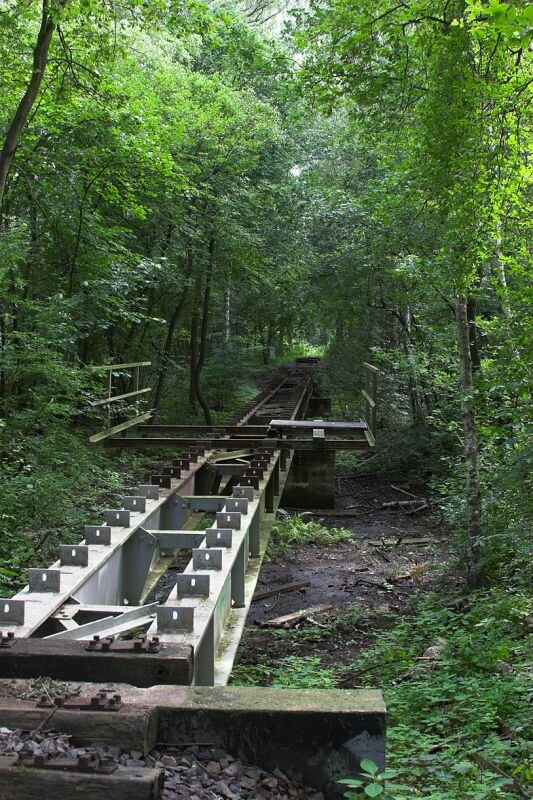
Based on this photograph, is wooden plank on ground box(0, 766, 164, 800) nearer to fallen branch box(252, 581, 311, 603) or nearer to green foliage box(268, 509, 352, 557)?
fallen branch box(252, 581, 311, 603)

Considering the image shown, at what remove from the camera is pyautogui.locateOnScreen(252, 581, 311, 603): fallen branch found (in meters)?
8.34

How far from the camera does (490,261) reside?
974 cm

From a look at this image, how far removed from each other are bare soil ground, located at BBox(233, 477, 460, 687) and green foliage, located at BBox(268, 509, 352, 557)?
0.16 meters

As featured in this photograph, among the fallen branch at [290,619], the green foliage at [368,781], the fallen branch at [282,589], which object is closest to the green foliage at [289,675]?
the fallen branch at [290,619]

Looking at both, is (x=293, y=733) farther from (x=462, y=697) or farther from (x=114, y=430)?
(x=114, y=430)

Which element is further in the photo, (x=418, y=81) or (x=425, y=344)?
(x=425, y=344)

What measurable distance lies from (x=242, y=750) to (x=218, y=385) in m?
23.2

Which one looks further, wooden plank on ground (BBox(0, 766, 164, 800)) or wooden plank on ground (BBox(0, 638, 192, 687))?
wooden plank on ground (BBox(0, 638, 192, 687))

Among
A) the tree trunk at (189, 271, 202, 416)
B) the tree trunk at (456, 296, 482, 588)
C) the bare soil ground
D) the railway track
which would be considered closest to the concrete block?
the railway track

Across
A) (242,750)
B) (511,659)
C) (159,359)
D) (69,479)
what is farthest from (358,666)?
(159,359)

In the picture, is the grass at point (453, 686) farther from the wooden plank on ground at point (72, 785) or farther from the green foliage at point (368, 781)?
the wooden plank on ground at point (72, 785)

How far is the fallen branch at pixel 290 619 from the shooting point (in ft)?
24.0

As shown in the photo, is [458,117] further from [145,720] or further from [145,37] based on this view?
[145,37]

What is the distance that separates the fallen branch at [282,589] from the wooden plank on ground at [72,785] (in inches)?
251
